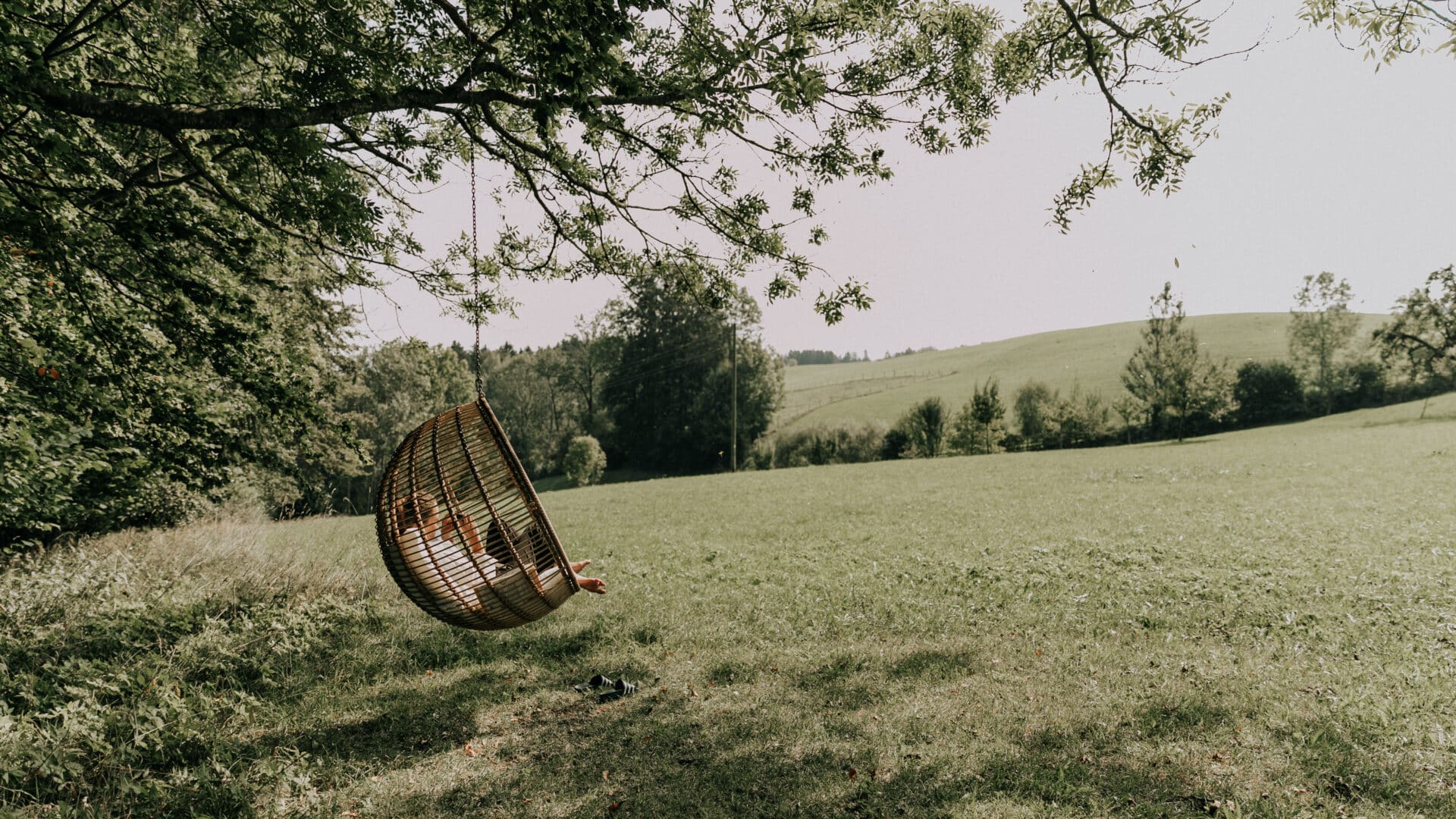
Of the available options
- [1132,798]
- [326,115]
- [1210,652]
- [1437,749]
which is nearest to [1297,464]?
[1210,652]

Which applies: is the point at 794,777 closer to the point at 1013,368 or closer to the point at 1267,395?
the point at 1267,395

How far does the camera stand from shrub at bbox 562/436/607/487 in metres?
46.3

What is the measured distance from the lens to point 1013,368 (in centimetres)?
7075

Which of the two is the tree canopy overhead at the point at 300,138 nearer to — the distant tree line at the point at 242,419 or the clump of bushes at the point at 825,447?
the distant tree line at the point at 242,419

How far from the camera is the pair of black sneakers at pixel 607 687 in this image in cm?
592

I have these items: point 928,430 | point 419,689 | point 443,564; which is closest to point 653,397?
point 928,430

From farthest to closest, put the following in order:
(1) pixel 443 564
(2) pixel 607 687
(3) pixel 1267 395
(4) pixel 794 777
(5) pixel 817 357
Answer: (5) pixel 817 357 → (3) pixel 1267 395 → (2) pixel 607 687 → (1) pixel 443 564 → (4) pixel 794 777

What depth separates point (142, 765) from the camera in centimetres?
429

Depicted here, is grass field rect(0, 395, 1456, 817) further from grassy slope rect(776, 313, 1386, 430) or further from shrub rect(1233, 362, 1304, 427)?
shrub rect(1233, 362, 1304, 427)

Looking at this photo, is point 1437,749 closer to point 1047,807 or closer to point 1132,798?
point 1132,798

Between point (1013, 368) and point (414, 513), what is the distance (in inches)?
2914

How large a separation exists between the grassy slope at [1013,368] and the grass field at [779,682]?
131ft

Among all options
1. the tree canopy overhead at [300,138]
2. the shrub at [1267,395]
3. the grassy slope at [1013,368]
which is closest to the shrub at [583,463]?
the grassy slope at [1013,368]

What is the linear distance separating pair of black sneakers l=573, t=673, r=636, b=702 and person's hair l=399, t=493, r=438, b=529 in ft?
7.67
